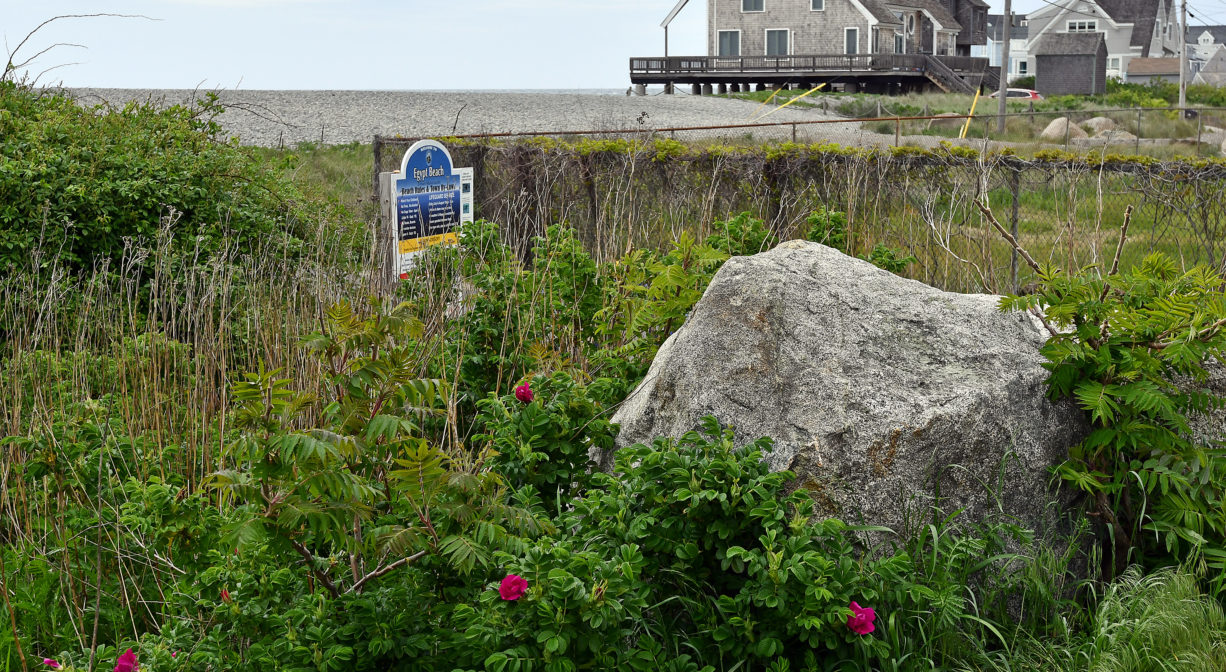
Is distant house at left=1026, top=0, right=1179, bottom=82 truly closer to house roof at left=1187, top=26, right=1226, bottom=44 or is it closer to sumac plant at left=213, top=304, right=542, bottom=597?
house roof at left=1187, top=26, right=1226, bottom=44

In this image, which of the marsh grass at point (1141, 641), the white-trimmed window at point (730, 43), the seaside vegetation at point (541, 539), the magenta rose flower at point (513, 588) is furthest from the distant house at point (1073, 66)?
the magenta rose flower at point (513, 588)

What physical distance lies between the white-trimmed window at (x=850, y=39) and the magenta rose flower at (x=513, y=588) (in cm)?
4759

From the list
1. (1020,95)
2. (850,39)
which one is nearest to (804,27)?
(850,39)

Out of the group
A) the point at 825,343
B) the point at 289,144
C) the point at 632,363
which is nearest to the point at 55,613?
the point at 632,363

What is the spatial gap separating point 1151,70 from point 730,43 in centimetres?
Result: 3173

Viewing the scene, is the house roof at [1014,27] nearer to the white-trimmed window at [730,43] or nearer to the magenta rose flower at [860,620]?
the white-trimmed window at [730,43]

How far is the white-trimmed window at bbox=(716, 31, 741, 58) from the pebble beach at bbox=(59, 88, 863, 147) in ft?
23.5

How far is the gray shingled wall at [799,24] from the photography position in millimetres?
46594

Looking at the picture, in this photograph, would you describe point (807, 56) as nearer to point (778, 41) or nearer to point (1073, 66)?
point (778, 41)

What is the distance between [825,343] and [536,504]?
1.24 metres

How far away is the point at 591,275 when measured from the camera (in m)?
5.60

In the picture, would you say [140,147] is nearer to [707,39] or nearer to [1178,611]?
[1178,611]

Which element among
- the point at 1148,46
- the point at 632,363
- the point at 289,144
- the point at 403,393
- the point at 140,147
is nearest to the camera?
the point at 403,393

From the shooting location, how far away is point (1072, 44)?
52938mm
